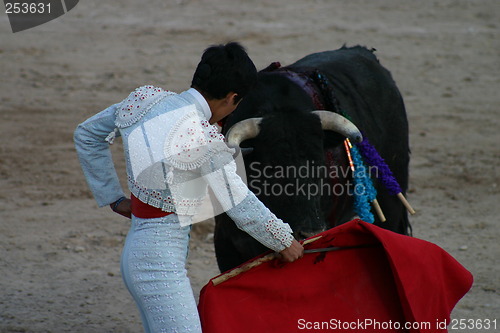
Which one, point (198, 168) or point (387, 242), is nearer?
point (198, 168)

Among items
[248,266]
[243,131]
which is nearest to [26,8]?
[243,131]

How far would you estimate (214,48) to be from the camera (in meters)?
2.71

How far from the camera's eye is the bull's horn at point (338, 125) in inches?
148

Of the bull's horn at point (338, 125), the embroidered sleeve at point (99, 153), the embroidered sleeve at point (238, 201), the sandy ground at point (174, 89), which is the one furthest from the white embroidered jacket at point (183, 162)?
the sandy ground at point (174, 89)

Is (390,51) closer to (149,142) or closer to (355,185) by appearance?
(355,185)

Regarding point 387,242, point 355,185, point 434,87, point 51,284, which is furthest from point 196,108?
point 434,87

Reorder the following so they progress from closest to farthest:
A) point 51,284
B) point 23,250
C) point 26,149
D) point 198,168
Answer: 1. point 198,168
2. point 51,284
3. point 23,250
4. point 26,149

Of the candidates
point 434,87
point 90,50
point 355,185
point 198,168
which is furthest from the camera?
point 90,50

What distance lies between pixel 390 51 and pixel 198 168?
329 inches

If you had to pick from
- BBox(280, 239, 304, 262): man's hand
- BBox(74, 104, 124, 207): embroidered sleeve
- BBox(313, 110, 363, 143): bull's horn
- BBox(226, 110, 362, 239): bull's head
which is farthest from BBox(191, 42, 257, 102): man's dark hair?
BBox(313, 110, 363, 143): bull's horn

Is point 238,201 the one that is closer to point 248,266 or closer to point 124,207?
Answer: point 248,266

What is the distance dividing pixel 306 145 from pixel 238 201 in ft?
3.70

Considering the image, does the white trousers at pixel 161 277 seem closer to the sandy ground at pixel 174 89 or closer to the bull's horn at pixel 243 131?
the bull's horn at pixel 243 131

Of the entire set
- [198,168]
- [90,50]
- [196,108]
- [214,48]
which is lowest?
[90,50]
